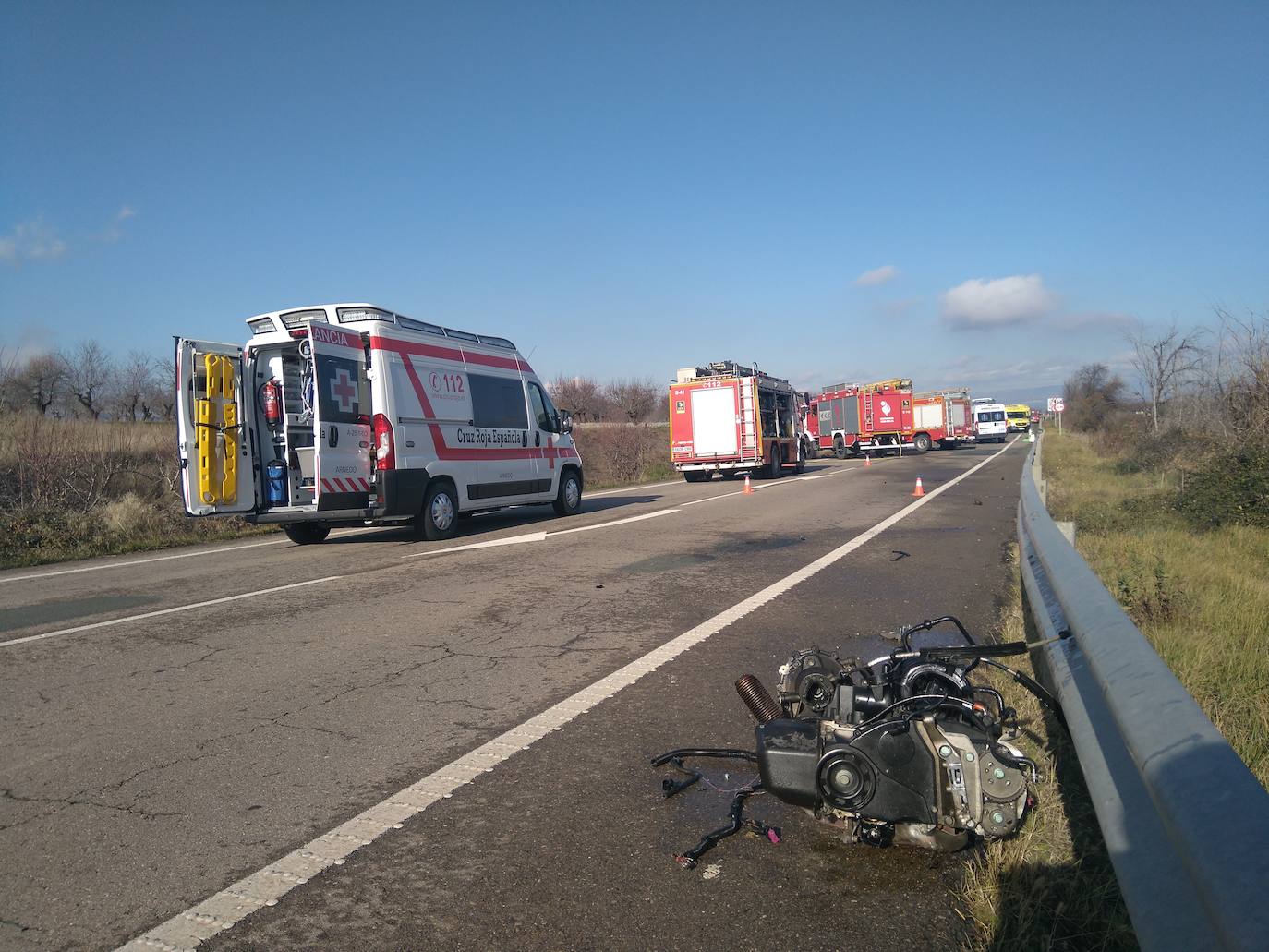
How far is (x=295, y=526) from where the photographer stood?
515 inches

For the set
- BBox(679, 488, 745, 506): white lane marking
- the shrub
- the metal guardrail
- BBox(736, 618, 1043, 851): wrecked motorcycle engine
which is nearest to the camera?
the metal guardrail

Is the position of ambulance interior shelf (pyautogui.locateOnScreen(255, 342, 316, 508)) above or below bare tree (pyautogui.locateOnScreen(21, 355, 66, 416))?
below

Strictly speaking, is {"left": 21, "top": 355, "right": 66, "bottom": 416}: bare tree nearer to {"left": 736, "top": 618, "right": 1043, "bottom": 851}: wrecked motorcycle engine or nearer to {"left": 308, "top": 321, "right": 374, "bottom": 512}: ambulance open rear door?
{"left": 308, "top": 321, "right": 374, "bottom": 512}: ambulance open rear door

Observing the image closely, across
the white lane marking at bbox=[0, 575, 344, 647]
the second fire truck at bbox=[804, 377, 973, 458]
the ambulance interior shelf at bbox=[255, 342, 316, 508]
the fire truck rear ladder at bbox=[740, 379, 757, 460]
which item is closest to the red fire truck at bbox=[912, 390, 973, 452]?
the second fire truck at bbox=[804, 377, 973, 458]

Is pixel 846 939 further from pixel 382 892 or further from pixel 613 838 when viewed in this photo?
pixel 382 892

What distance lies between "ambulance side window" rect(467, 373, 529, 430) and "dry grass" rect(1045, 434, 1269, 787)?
Answer: 8.67m

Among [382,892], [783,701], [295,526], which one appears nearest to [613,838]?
[382,892]

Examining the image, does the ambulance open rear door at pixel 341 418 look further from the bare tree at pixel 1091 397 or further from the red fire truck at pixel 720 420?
the bare tree at pixel 1091 397

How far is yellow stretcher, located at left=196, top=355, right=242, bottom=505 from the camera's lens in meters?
11.3

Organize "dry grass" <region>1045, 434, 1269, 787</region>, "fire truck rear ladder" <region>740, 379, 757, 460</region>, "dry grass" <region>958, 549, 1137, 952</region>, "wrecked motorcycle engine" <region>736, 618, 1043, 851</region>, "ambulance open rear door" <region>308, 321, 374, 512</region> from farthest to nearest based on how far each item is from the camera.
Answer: "fire truck rear ladder" <region>740, 379, 757, 460</region> → "ambulance open rear door" <region>308, 321, 374, 512</region> → "dry grass" <region>1045, 434, 1269, 787</region> → "wrecked motorcycle engine" <region>736, 618, 1043, 851</region> → "dry grass" <region>958, 549, 1137, 952</region>

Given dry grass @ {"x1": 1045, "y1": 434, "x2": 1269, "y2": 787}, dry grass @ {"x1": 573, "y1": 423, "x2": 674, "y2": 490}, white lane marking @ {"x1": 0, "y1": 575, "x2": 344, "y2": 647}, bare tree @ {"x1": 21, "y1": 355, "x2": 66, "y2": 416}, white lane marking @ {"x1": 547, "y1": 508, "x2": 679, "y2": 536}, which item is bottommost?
dry grass @ {"x1": 1045, "y1": 434, "x2": 1269, "y2": 787}

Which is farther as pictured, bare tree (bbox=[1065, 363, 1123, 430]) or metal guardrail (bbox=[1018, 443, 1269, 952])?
bare tree (bbox=[1065, 363, 1123, 430])

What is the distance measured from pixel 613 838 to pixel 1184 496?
11678 millimetres

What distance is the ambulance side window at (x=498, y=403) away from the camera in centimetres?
1384
